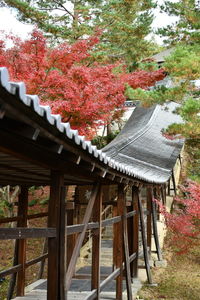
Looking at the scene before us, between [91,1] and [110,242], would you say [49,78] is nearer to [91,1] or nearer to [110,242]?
[110,242]

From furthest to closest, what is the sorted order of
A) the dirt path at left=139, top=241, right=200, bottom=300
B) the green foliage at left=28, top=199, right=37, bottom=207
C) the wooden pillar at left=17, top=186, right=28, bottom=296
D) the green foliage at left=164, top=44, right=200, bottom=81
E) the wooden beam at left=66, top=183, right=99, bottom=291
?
the green foliage at left=28, top=199, right=37, bottom=207 < the green foliage at left=164, top=44, right=200, bottom=81 < the dirt path at left=139, top=241, right=200, bottom=300 < the wooden pillar at left=17, top=186, right=28, bottom=296 < the wooden beam at left=66, top=183, right=99, bottom=291

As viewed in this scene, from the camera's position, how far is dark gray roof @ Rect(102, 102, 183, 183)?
37.1 feet

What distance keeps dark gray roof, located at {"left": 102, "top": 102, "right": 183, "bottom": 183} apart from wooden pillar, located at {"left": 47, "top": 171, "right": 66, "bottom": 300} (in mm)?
4217

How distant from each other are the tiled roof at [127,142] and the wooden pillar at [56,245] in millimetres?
557

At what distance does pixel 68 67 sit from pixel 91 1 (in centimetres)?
595

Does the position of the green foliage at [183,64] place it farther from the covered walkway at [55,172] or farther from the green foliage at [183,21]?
the covered walkway at [55,172]

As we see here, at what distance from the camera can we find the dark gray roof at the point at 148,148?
37.1 ft

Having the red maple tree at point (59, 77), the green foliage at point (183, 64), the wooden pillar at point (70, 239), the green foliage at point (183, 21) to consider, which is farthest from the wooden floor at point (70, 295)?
the green foliage at point (183, 21)

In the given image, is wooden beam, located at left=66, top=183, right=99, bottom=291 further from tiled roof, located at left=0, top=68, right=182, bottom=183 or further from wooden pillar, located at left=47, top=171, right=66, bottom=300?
tiled roof, located at left=0, top=68, right=182, bottom=183

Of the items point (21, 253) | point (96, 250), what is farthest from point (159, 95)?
point (96, 250)

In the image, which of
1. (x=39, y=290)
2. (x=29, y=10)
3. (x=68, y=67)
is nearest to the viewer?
(x=39, y=290)

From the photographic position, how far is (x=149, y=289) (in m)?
9.46

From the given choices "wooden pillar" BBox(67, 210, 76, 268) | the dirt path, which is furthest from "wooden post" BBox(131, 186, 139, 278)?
"wooden pillar" BBox(67, 210, 76, 268)

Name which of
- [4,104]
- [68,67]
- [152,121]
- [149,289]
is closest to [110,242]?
[149,289]
